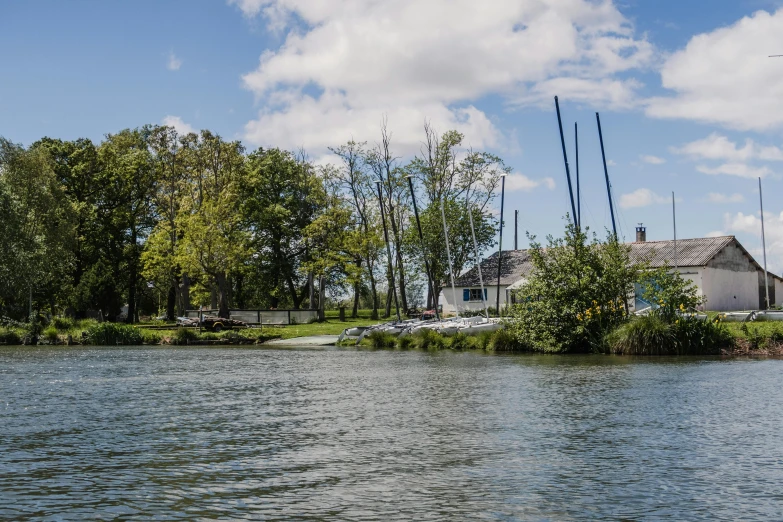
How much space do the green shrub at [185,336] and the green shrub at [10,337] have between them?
945 centimetres

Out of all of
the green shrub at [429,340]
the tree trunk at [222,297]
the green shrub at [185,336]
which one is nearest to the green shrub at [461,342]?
the green shrub at [429,340]

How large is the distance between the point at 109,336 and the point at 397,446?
42.5 metres

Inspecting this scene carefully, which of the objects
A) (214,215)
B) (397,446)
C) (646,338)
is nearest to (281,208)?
(214,215)

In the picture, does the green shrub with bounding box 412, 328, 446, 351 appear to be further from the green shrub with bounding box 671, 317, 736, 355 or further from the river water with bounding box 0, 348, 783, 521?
the river water with bounding box 0, 348, 783, 521

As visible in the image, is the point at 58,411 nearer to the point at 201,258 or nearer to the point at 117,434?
the point at 117,434

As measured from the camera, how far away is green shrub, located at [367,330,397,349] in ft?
159

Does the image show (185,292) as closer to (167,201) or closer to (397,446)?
(167,201)

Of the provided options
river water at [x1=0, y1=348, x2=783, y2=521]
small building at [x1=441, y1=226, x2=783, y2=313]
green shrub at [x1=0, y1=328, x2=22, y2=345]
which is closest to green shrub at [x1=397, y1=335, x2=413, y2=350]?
small building at [x1=441, y1=226, x2=783, y2=313]

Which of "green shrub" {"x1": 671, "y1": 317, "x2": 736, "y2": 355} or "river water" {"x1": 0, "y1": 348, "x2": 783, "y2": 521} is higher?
"green shrub" {"x1": 671, "y1": 317, "x2": 736, "y2": 355}

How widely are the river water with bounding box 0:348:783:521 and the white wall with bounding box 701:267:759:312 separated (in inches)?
1319

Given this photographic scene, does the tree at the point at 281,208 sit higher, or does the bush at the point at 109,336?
the tree at the point at 281,208

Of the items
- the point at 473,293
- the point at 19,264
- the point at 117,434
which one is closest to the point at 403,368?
the point at 117,434

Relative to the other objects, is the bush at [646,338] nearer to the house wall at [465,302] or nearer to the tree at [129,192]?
the house wall at [465,302]

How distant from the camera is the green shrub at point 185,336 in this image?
5412 centimetres
